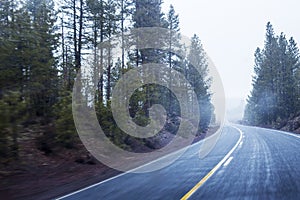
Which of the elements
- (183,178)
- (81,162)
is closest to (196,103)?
(81,162)

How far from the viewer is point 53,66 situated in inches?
748

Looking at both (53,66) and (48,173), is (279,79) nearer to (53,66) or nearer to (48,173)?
(53,66)

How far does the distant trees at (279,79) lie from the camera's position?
54.4 metres

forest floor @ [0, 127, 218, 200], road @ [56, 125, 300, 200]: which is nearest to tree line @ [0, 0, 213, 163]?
forest floor @ [0, 127, 218, 200]

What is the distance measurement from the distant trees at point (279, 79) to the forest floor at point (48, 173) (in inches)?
1794

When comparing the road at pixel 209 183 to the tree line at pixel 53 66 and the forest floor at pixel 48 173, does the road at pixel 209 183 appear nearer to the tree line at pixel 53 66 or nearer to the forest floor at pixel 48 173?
the forest floor at pixel 48 173

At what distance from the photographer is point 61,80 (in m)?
18.6

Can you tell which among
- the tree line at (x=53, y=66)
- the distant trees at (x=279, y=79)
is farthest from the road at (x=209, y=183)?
the distant trees at (x=279, y=79)

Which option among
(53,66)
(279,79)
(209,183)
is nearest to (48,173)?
(209,183)

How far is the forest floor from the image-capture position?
912 centimetres

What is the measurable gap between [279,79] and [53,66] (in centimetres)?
4714

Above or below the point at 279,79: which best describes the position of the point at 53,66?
below

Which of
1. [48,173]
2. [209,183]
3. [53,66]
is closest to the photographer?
[209,183]

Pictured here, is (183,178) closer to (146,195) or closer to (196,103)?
(146,195)
